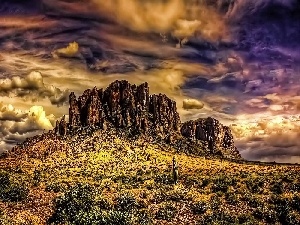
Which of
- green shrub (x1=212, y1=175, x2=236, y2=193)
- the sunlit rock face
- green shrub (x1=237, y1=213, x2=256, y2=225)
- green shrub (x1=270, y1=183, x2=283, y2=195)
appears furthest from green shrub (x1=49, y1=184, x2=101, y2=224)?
the sunlit rock face

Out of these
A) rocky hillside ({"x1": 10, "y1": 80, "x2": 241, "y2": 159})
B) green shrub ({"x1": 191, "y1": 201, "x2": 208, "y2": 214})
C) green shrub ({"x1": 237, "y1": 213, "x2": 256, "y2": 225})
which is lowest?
green shrub ({"x1": 237, "y1": 213, "x2": 256, "y2": 225})

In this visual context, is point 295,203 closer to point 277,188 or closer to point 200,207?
point 277,188

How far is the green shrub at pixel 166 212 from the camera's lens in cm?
3719

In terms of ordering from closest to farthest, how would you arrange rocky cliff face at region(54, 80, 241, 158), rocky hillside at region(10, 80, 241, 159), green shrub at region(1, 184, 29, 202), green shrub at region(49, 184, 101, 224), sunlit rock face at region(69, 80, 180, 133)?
green shrub at region(49, 184, 101, 224) → green shrub at region(1, 184, 29, 202) → rocky hillside at region(10, 80, 241, 159) → rocky cliff face at region(54, 80, 241, 158) → sunlit rock face at region(69, 80, 180, 133)

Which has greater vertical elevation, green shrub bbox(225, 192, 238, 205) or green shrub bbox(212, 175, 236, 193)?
green shrub bbox(212, 175, 236, 193)

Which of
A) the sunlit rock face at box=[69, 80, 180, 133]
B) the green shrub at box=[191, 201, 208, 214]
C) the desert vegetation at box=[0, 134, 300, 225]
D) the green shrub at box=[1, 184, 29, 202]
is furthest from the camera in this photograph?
the sunlit rock face at box=[69, 80, 180, 133]

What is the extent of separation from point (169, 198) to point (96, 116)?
91940 mm

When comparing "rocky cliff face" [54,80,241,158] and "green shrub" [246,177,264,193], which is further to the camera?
"rocky cliff face" [54,80,241,158]

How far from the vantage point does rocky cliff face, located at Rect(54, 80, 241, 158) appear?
430ft

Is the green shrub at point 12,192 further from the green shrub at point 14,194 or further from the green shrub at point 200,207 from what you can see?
the green shrub at point 200,207

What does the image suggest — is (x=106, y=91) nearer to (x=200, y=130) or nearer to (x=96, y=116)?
(x=96, y=116)

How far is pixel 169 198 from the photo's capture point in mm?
44250

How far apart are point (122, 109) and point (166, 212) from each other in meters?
101

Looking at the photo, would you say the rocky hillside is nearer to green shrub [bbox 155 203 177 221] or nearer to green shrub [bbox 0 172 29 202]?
green shrub [bbox 0 172 29 202]
